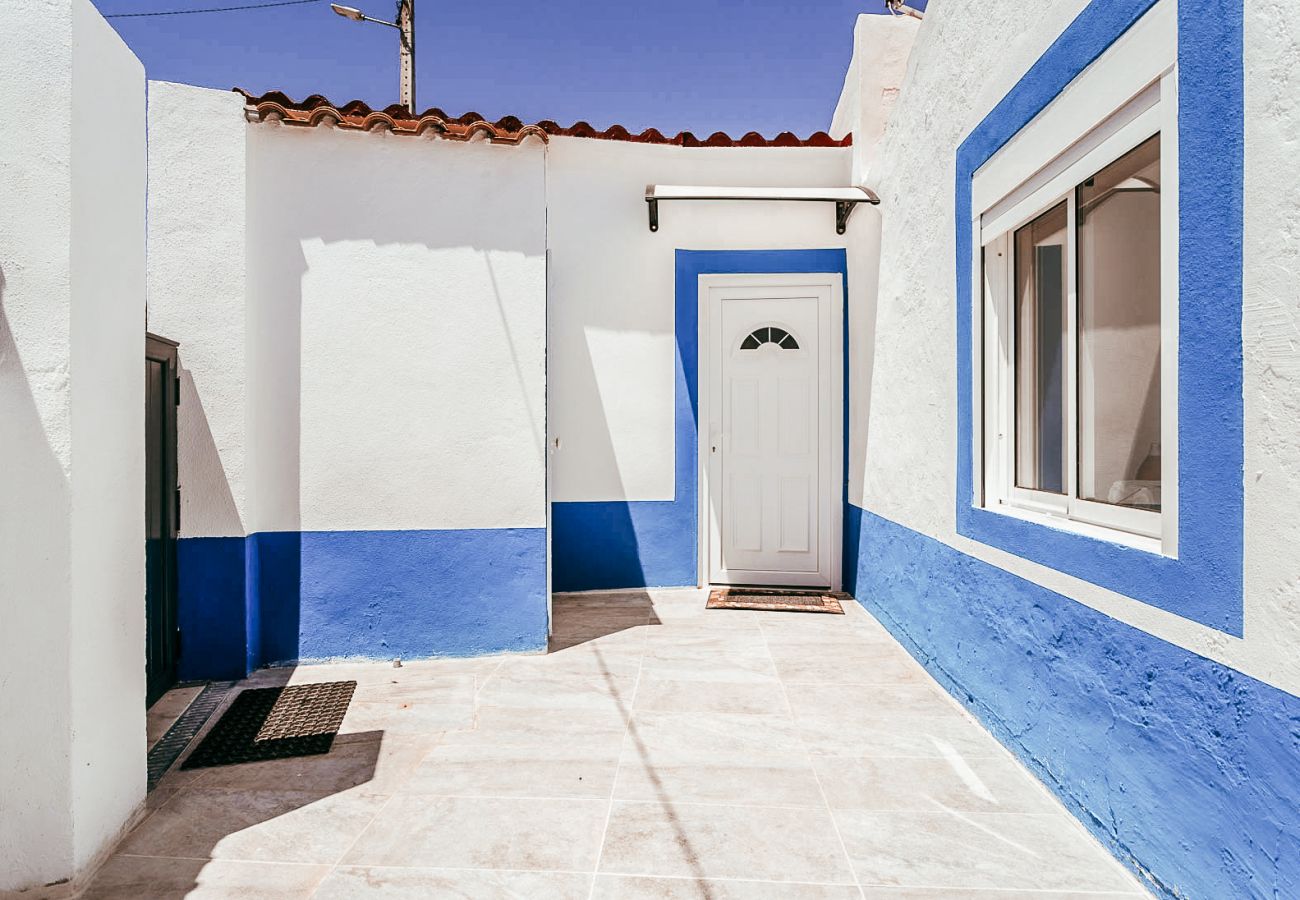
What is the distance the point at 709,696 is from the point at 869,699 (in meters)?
0.81

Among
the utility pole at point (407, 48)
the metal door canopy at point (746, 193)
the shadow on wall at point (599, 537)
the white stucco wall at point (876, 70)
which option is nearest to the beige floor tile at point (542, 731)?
the shadow on wall at point (599, 537)

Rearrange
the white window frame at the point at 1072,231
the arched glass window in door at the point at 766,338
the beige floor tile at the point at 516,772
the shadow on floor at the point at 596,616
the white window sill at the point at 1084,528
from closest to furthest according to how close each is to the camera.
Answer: the white window frame at the point at 1072,231 → the white window sill at the point at 1084,528 → the beige floor tile at the point at 516,772 → the shadow on floor at the point at 596,616 → the arched glass window in door at the point at 766,338

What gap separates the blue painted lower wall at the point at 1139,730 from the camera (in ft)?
5.76

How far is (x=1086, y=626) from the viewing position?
2545 mm

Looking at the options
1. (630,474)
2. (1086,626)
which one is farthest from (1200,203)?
(630,474)

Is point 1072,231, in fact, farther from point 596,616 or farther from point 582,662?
point 596,616

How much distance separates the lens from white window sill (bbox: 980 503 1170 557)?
→ 7.55ft

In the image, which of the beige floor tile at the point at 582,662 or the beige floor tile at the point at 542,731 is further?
the beige floor tile at the point at 582,662

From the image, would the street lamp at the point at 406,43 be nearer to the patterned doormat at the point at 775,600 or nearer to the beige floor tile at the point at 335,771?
the patterned doormat at the point at 775,600

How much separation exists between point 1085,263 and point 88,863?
3.90m

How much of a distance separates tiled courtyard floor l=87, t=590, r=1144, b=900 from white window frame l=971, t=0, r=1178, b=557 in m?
1.07

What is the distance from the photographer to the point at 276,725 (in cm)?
354

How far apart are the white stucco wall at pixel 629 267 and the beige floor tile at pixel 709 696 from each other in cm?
239

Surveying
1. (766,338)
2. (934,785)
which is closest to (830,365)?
(766,338)
